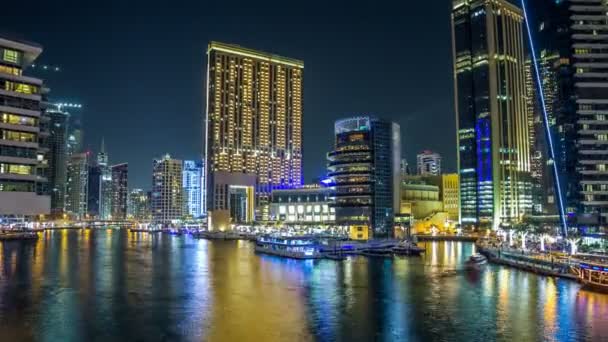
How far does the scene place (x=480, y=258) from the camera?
78.4 meters

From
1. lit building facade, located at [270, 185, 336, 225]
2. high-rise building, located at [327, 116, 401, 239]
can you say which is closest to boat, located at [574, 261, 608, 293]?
high-rise building, located at [327, 116, 401, 239]

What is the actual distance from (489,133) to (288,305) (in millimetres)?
165635

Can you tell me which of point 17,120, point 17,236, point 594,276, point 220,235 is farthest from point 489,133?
point 17,120

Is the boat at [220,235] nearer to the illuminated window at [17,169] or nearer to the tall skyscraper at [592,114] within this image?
the illuminated window at [17,169]

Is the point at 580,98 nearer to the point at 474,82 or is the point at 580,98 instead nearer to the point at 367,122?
the point at 367,122

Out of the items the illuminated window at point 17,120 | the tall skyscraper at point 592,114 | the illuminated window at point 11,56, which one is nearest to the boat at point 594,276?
the tall skyscraper at point 592,114

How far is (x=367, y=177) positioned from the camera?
14025 centimetres

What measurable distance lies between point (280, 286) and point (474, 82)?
165 m

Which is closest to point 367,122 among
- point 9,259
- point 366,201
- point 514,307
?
point 366,201

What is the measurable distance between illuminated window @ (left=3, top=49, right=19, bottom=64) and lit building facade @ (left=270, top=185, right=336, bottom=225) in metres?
121

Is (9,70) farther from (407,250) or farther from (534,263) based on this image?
(534,263)

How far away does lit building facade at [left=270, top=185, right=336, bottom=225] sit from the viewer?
185 m

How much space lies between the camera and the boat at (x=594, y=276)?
47.4m

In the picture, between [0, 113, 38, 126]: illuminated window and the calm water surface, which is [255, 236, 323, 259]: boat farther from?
[0, 113, 38, 126]: illuminated window
